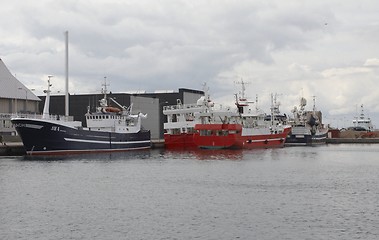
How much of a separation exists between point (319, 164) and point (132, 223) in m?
46.0

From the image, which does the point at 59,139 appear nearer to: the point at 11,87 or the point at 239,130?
the point at 239,130

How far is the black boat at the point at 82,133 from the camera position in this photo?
277 feet

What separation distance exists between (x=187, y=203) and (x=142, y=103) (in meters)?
94.9

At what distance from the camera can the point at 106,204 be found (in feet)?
132

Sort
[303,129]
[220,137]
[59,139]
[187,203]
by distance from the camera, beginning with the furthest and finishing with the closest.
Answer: [303,129] → [220,137] → [59,139] → [187,203]

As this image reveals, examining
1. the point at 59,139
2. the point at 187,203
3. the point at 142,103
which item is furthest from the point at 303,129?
the point at 187,203

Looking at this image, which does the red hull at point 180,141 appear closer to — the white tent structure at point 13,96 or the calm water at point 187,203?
the white tent structure at point 13,96

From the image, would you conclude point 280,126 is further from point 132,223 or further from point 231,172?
point 132,223

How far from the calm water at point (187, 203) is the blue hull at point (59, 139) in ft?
60.5

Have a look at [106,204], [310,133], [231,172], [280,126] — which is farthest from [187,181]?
[310,133]

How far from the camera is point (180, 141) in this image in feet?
375

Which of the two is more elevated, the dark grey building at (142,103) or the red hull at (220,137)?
the dark grey building at (142,103)

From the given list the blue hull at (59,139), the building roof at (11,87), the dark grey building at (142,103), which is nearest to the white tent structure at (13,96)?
the building roof at (11,87)

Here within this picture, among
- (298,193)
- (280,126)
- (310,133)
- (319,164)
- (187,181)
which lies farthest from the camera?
(310,133)
